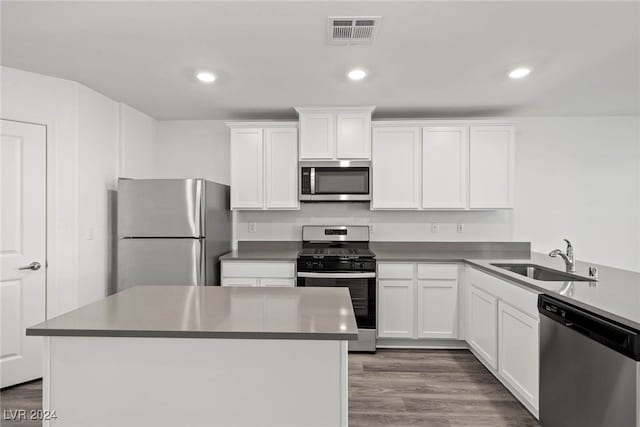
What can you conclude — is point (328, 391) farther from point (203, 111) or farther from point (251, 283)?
point (203, 111)

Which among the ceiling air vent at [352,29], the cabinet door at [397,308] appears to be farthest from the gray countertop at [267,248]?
the ceiling air vent at [352,29]

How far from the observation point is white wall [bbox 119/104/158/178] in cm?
346

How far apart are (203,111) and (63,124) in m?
1.25

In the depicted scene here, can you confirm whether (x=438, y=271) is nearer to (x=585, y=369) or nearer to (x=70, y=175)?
(x=585, y=369)

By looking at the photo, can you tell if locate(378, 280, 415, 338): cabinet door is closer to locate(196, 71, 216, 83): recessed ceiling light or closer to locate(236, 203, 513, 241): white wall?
locate(236, 203, 513, 241): white wall

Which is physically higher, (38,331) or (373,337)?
(38,331)

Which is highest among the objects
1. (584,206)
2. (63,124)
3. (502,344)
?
(63,124)

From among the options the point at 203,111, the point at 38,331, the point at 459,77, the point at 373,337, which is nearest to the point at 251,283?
the point at 373,337

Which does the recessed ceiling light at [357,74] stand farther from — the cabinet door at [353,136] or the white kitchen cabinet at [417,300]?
the white kitchen cabinet at [417,300]

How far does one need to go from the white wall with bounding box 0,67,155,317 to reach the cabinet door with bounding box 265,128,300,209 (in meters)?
1.48

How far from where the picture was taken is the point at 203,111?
3.71 metres

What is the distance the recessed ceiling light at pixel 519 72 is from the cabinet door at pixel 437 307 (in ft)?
5.87

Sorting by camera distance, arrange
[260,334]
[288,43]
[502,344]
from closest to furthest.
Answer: [260,334] < [288,43] < [502,344]

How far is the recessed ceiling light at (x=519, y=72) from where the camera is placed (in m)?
2.58
